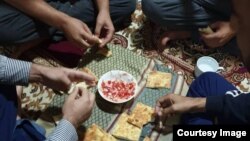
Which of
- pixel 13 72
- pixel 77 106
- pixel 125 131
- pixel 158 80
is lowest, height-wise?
pixel 125 131

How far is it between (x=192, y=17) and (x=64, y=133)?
1035mm

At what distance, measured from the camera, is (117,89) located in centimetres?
172

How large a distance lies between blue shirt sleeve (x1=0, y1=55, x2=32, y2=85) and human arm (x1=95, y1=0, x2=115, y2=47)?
1.54 ft

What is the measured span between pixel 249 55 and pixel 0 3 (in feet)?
4.32

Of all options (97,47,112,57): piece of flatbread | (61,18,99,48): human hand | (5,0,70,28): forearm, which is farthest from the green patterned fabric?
(5,0,70,28): forearm

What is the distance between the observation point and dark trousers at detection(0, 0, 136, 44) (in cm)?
186

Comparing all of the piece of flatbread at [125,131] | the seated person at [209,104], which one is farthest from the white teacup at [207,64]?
the piece of flatbread at [125,131]

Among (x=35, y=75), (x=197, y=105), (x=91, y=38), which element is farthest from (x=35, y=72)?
(x=197, y=105)

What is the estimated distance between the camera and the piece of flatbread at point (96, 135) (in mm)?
1562

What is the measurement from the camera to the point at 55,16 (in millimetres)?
1757

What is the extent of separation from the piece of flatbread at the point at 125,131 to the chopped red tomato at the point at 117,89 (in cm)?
11

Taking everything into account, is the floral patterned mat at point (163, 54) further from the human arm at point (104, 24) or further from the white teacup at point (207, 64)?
the human arm at point (104, 24)

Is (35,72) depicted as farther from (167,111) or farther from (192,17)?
(192,17)

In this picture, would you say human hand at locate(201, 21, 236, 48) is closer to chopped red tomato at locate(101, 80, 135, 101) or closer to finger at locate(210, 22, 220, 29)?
finger at locate(210, 22, 220, 29)
